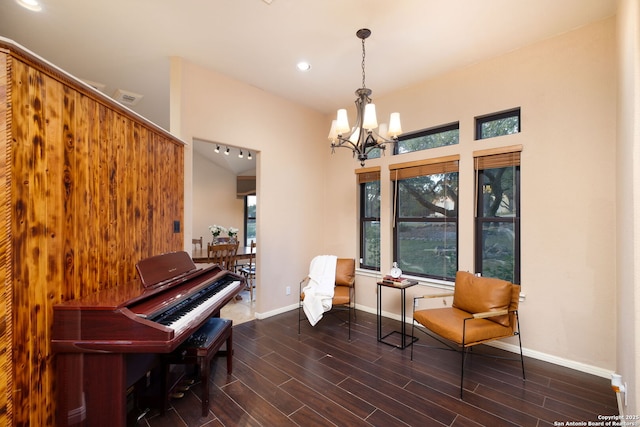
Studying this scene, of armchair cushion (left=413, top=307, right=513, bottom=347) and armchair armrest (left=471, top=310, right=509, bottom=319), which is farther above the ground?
armchair armrest (left=471, top=310, right=509, bottom=319)

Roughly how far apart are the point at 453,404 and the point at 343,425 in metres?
0.89

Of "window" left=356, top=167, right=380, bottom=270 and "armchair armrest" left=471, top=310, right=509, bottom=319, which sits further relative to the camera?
"window" left=356, top=167, right=380, bottom=270

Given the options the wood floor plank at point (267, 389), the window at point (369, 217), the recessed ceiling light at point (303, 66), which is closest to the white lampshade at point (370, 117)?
the recessed ceiling light at point (303, 66)

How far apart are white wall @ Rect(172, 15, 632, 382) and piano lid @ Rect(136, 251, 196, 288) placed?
860 mm

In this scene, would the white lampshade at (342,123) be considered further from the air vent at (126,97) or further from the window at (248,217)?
the window at (248,217)

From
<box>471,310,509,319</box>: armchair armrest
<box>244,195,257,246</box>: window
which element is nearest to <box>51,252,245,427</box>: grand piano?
<box>471,310,509,319</box>: armchair armrest

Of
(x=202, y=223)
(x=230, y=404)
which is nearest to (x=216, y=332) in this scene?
(x=230, y=404)

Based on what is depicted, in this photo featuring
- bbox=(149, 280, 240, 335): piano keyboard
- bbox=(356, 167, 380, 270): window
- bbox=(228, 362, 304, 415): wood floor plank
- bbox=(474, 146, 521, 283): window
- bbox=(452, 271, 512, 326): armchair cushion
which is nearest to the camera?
bbox=(149, 280, 240, 335): piano keyboard

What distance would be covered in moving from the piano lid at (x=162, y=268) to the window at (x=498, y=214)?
315cm

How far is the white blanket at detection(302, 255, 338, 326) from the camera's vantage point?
133 inches

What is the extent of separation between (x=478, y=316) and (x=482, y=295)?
0.39m

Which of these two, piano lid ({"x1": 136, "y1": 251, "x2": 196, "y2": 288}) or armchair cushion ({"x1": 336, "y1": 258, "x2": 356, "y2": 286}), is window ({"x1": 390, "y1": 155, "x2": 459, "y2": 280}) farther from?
piano lid ({"x1": 136, "y1": 251, "x2": 196, "y2": 288})

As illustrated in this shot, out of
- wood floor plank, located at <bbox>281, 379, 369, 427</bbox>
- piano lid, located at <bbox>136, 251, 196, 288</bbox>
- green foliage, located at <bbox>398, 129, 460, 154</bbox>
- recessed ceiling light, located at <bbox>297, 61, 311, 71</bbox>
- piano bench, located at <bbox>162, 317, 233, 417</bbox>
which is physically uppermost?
recessed ceiling light, located at <bbox>297, 61, 311, 71</bbox>

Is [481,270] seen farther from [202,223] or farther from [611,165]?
[202,223]
